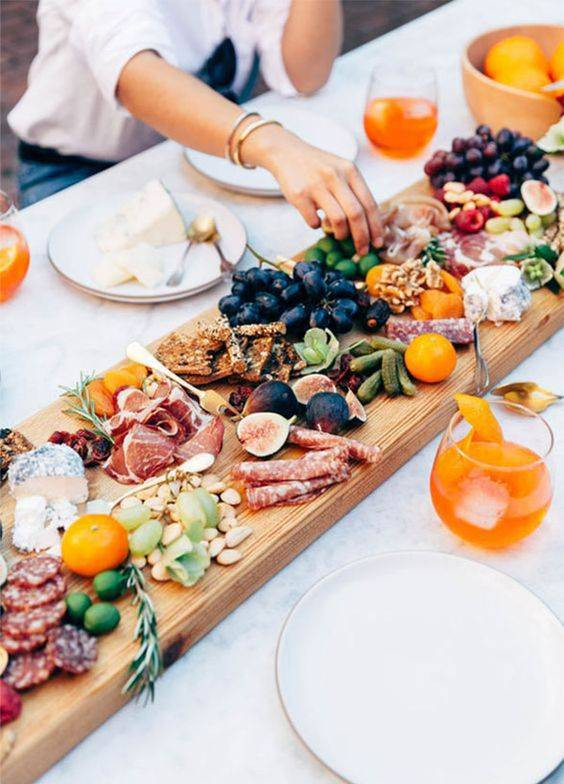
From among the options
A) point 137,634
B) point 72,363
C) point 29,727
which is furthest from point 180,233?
point 29,727

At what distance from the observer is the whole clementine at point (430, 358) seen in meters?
1.30

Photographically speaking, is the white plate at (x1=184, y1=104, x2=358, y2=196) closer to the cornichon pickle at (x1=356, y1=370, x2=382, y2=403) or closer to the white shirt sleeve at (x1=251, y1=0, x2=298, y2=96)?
the white shirt sleeve at (x1=251, y1=0, x2=298, y2=96)

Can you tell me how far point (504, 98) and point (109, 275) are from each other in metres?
0.95

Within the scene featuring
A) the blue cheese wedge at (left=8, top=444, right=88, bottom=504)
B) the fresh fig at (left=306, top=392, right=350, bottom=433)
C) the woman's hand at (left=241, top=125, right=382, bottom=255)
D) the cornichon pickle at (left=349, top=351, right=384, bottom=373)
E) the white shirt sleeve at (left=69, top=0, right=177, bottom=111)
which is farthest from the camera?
the white shirt sleeve at (left=69, top=0, right=177, bottom=111)

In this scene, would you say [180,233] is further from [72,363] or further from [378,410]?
[378,410]

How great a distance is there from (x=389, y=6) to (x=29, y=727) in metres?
4.83

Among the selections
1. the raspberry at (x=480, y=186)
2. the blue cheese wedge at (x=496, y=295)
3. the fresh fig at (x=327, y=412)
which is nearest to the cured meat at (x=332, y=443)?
the fresh fig at (x=327, y=412)

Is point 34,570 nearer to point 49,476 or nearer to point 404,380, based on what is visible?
point 49,476

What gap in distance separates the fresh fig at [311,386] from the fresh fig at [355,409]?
0.04 m

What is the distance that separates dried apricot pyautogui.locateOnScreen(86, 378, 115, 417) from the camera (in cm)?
129

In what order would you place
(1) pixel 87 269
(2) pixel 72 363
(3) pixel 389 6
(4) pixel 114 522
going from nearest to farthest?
(4) pixel 114 522 → (2) pixel 72 363 → (1) pixel 87 269 → (3) pixel 389 6

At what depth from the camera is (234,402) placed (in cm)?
130

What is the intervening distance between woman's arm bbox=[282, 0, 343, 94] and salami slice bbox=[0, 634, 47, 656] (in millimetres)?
1617

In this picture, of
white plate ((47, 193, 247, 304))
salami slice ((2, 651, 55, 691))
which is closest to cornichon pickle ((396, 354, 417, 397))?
white plate ((47, 193, 247, 304))
